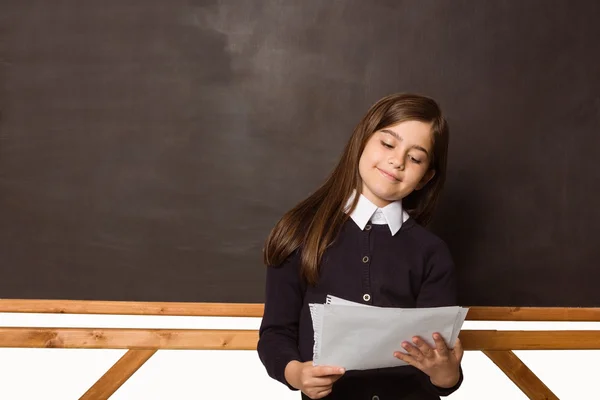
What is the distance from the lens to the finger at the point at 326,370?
129 cm

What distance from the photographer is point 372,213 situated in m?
1.52

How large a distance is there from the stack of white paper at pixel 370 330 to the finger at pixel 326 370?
0.06ft

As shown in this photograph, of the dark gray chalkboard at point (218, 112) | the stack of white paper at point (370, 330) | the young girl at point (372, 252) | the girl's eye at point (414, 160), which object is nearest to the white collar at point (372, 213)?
the young girl at point (372, 252)

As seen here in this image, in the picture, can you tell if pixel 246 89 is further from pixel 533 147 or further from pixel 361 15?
pixel 533 147

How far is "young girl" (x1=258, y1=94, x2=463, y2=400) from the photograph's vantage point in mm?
1476

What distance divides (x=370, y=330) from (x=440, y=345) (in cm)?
14

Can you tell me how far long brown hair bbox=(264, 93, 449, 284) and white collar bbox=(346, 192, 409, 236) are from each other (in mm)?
15

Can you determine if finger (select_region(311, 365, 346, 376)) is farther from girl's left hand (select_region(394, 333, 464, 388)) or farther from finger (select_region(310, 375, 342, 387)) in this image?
girl's left hand (select_region(394, 333, 464, 388))

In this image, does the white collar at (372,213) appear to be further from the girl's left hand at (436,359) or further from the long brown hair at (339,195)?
the girl's left hand at (436,359)

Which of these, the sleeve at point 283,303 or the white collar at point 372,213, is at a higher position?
the white collar at point 372,213

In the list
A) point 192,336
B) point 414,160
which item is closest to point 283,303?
point 414,160

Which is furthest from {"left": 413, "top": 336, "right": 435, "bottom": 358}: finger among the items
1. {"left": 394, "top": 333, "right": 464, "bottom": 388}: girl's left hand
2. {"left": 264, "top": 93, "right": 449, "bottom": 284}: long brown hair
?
{"left": 264, "top": 93, "right": 449, "bottom": 284}: long brown hair

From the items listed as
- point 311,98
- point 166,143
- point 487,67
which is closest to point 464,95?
point 487,67

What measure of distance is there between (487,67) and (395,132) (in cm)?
87
